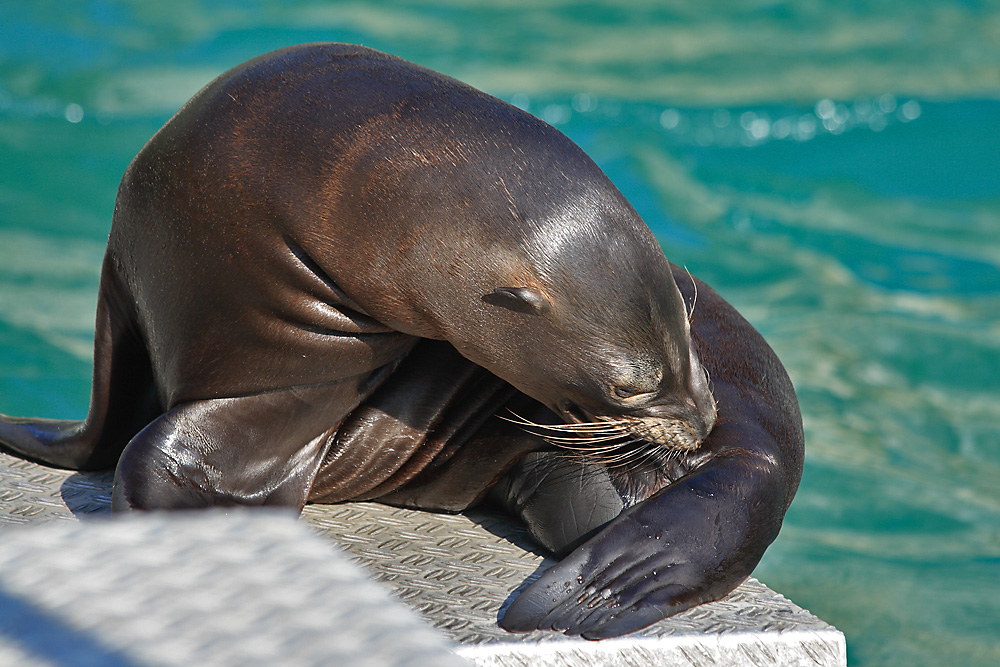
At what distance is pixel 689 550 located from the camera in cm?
310

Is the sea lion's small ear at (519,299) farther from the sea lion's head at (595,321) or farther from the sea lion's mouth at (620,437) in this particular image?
the sea lion's mouth at (620,437)

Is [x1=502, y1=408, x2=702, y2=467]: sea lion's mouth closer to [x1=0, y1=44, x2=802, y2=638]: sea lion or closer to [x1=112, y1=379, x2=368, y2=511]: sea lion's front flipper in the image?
[x1=0, y1=44, x2=802, y2=638]: sea lion

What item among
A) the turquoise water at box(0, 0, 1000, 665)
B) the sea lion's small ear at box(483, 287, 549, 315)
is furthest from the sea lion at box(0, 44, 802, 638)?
the turquoise water at box(0, 0, 1000, 665)

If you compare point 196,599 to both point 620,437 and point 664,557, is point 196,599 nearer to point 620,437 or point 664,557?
point 664,557

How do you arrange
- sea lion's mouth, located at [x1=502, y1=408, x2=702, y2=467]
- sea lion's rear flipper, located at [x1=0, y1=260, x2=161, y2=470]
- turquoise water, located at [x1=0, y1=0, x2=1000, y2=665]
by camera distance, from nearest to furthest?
sea lion's mouth, located at [x1=502, y1=408, x2=702, y2=467] → sea lion's rear flipper, located at [x1=0, y1=260, x2=161, y2=470] → turquoise water, located at [x1=0, y1=0, x2=1000, y2=665]

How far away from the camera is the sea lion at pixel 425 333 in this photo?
2.91 metres

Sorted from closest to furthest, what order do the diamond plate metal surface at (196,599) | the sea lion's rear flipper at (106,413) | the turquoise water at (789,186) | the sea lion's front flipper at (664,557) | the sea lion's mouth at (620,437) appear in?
the diamond plate metal surface at (196,599)
the sea lion's front flipper at (664,557)
the sea lion's mouth at (620,437)
the sea lion's rear flipper at (106,413)
the turquoise water at (789,186)

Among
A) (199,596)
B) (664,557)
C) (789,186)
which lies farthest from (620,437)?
(789,186)

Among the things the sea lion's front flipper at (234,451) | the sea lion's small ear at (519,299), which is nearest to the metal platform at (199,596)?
the sea lion's small ear at (519,299)

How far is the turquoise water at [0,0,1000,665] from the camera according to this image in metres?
6.34

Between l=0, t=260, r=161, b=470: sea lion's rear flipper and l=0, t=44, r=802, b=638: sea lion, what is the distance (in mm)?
16

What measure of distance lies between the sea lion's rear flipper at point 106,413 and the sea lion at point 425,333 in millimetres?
16

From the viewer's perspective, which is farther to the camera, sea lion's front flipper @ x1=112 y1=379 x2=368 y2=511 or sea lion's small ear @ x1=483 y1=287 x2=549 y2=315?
sea lion's front flipper @ x1=112 y1=379 x2=368 y2=511

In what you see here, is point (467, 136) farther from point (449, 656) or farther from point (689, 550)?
point (449, 656)
